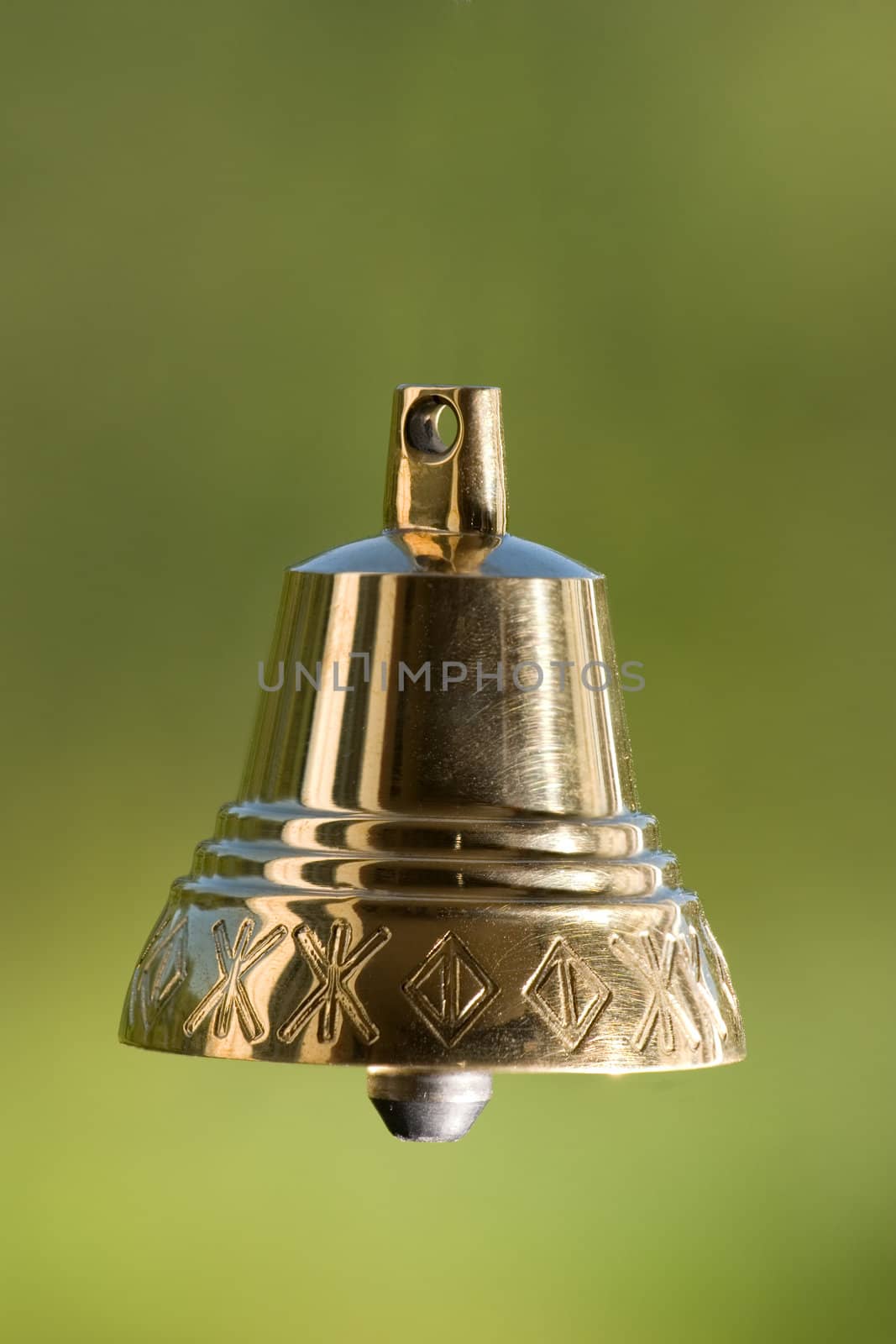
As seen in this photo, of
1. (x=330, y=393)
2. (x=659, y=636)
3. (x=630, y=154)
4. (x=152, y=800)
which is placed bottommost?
(x=152, y=800)

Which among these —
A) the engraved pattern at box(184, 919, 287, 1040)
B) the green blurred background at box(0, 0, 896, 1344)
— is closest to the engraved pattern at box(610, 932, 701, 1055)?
the engraved pattern at box(184, 919, 287, 1040)

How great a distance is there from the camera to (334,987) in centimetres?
75

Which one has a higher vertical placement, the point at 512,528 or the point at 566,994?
the point at 512,528

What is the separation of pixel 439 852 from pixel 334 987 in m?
0.07

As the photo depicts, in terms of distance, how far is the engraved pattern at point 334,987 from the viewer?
0.74m

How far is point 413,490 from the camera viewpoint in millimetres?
842

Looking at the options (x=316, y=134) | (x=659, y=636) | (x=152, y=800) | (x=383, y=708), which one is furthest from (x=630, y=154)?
(x=383, y=708)

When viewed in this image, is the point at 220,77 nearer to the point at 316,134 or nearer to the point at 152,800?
the point at 316,134

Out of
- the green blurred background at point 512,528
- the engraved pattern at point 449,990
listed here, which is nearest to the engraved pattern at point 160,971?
the engraved pattern at point 449,990

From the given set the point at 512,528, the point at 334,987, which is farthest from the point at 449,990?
the point at 512,528

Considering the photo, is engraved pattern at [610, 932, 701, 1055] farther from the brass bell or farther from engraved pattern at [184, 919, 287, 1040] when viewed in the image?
engraved pattern at [184, 919, 287, 1040]

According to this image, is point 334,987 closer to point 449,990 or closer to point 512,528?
point 449,990

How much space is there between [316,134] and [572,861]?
69 centimetres

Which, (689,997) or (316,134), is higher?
(316,134)
